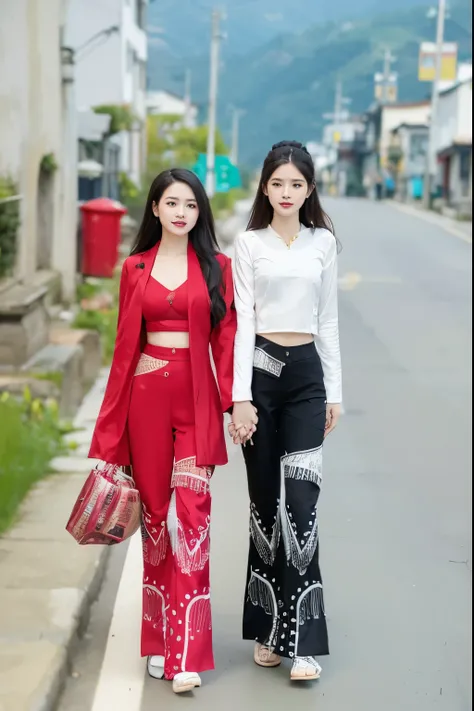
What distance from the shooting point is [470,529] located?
7691 mm

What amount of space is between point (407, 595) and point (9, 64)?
27.2 feet

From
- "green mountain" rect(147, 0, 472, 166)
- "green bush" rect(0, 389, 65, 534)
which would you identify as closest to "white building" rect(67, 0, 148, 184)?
"green bush" rect(0, 389, 65, 534)

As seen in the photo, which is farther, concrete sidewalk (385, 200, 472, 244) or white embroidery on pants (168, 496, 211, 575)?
concrete sidewalk (385, 200, 472, 244)

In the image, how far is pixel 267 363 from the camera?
4555 mm

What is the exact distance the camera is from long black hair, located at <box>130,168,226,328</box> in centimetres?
456

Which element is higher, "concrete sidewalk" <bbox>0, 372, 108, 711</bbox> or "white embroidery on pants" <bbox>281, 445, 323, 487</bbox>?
"white embroidery on pants" <bbox>281, 445, 323, 487</bbox>

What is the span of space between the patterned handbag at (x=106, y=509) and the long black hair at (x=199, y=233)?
0.68 m

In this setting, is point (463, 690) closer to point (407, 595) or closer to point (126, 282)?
point (407, 595)

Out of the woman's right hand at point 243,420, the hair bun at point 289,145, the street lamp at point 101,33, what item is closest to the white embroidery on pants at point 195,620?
the woman's right hand at point 243,420

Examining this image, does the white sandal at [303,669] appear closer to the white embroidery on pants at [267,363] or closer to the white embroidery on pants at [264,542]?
the white embroidery on pants at [264,542]

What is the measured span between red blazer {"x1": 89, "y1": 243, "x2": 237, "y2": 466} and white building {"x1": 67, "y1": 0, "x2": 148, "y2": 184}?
18.0 meters

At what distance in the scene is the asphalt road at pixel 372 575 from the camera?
187 inches

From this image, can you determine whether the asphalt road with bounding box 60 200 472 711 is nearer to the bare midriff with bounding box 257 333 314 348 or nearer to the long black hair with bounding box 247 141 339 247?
the bare midriff with bounding box 257 333 314 348

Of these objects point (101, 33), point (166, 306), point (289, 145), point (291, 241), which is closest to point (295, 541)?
point (166, 306)
